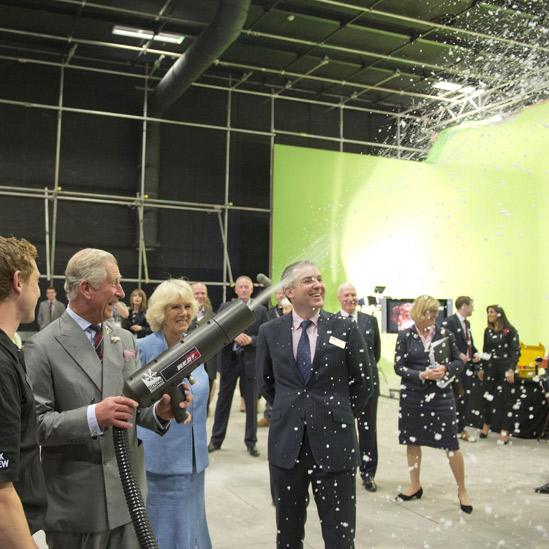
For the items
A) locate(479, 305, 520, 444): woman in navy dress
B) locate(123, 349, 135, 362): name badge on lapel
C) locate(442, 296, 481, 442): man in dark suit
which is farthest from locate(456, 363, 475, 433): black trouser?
locate(123, 349, 135, 362): name badge on lapel

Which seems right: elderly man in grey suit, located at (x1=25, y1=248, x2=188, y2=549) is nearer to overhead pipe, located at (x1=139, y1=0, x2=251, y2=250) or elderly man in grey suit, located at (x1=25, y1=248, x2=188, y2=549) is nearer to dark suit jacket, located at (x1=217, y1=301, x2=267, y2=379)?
dark suit jacket, located at (x1=217, y1=301, x2=267, y2=379)

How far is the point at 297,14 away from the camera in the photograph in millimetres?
9625

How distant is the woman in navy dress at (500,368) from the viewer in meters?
6.52

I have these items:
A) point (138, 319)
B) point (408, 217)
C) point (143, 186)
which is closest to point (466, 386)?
point (138, 319)

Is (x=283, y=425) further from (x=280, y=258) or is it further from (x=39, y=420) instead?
(x=280, y=258)

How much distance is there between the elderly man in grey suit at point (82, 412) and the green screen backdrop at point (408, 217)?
30.7ft

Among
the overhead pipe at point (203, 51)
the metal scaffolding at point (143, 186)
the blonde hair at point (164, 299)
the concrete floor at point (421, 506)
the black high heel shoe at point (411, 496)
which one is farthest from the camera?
the metal scaffolding at point (143, 186)

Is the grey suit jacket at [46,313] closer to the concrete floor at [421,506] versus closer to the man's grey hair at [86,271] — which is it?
the concrete floor at [421,506]

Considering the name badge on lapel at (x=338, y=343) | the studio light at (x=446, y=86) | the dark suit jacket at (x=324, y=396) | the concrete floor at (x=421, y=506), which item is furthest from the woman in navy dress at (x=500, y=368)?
the studio light at (x=446, y=86)

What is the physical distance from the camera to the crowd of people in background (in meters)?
1.41

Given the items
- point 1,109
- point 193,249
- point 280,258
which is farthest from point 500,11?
point 1,109

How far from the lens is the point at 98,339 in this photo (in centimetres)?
194

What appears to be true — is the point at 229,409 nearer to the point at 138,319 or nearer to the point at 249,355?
the point at 249,355

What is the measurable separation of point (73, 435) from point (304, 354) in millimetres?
1196
